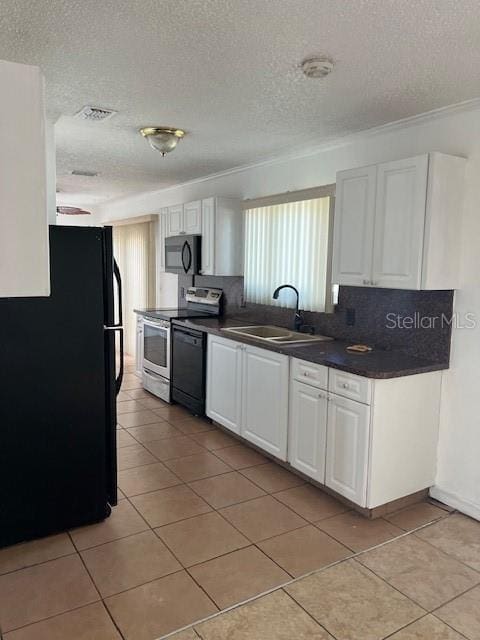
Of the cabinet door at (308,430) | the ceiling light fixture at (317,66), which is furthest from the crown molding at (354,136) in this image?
the cabinet door at (308,430)

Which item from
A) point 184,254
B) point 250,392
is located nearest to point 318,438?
point 250,392

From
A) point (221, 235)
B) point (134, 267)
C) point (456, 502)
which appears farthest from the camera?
point (134, 267)

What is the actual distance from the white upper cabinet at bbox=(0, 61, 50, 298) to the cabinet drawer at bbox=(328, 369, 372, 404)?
206 centimetres

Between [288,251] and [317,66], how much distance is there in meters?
2.02

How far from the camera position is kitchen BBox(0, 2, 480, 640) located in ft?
6.98

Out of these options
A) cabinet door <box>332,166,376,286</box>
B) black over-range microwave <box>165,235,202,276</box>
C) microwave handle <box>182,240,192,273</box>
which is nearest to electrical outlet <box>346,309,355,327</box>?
cabinet door <box>332,166,376,286</box>

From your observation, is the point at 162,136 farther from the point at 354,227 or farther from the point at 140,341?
the point at 140,341

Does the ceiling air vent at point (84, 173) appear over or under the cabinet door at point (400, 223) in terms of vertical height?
over

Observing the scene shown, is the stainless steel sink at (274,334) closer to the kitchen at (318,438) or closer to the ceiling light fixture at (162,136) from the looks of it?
the kitchen at (318,438)

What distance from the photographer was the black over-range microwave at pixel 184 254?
5.15m

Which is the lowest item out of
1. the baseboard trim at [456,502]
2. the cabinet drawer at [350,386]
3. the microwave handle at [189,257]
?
the baseboard trim at [456,502]

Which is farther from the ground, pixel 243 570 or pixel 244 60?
pixel 244 60

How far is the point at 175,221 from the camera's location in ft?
18.6

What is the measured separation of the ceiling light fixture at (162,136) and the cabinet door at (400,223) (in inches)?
58.7
